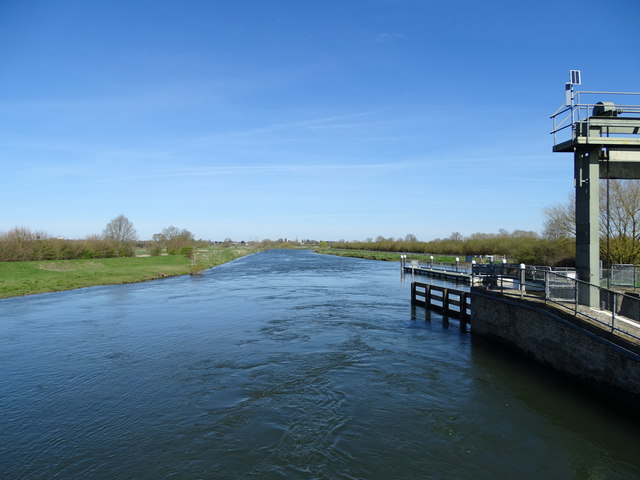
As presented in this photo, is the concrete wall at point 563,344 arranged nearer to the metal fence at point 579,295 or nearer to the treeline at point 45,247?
the metal fence at point 579,295

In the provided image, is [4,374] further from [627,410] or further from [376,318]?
[627,410]

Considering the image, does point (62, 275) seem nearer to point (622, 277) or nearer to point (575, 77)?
point (575, 77)

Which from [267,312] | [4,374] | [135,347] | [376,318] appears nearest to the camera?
[4,374]

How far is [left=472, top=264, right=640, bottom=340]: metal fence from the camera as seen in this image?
31.3 ft

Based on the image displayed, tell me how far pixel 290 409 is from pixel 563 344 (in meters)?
7.76

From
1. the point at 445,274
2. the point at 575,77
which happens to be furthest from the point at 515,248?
the point at 575,77

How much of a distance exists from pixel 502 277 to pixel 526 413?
271 inches

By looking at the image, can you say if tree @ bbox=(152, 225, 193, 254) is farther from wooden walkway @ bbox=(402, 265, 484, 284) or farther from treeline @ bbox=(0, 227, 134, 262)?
wooden walkway @ bbox=(402, 265, 484, 284)

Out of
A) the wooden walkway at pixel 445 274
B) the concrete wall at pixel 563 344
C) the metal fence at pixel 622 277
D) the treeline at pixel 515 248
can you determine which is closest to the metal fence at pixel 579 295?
the concrete wall at pixel 563 344

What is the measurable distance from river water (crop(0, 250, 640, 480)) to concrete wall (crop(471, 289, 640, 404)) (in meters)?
0.56

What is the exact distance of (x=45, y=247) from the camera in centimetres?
5297

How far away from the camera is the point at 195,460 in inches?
289

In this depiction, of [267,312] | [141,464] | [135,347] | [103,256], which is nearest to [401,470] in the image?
[141,464]

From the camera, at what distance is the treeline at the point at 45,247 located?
48463mm
